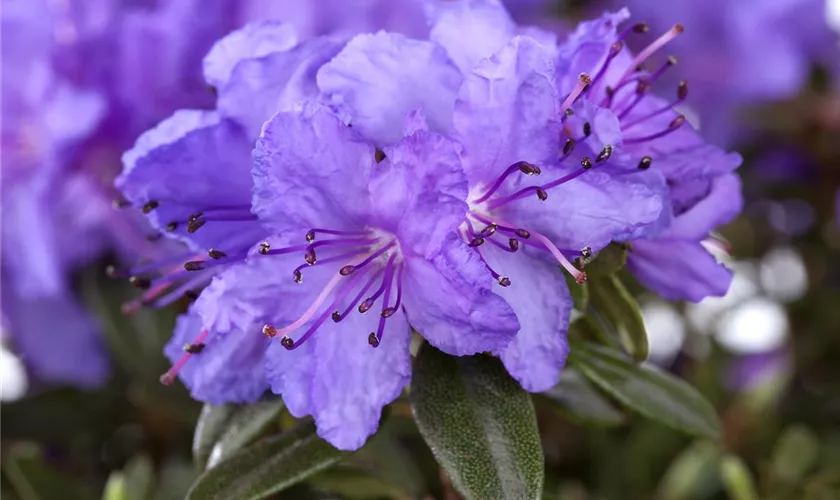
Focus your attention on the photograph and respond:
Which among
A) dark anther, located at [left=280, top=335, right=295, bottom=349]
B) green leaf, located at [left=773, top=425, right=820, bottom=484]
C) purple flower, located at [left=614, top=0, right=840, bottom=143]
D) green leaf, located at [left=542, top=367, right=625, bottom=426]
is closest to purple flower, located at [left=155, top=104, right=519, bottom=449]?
dark anther, located at [left=280, top=335, right=295, bottom=349]

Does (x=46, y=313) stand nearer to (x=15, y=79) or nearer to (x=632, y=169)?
(x=15, y=79)

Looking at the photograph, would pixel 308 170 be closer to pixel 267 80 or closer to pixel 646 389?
pixel 267 80

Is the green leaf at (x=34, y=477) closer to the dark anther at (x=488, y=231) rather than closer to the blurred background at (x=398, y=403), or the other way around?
the blurred background at (x=398, y=403)


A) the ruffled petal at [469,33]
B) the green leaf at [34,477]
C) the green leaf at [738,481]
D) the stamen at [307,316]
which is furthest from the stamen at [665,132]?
the green leaf at [34,477]

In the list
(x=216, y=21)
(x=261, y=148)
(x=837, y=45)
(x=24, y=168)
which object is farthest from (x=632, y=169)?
(x=837, y=45)

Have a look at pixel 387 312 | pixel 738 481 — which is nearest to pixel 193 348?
pixel 387 312
